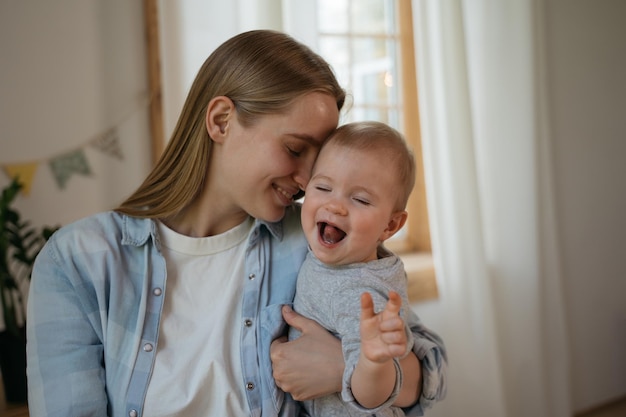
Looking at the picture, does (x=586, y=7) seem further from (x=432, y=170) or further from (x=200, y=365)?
(x=200, y=365)

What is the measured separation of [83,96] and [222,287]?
1.02 metres

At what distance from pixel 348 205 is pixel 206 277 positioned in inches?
15.1

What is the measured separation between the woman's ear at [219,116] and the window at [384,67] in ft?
4.86

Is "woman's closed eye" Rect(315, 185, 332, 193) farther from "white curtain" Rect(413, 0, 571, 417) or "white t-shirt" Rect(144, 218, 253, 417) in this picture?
"white curtain" Rect(413, 0, 571, 417)

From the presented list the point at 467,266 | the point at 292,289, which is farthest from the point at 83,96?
the point at 467,266

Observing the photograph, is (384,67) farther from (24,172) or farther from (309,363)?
(309,363)

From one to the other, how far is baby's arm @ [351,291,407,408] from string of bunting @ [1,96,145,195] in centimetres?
129

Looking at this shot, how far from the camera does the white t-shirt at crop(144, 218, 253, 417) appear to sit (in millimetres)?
1243

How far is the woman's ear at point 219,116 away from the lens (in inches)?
52.0

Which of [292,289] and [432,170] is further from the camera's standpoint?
[432,170]

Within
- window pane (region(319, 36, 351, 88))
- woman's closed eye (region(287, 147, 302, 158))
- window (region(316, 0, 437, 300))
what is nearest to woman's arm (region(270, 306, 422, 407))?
woman's closed eye (region(287, 147, 302, 158))

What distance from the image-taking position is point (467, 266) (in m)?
2.54

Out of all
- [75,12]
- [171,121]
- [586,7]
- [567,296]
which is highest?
[586,7]

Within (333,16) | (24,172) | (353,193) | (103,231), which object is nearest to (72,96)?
(24,172)
